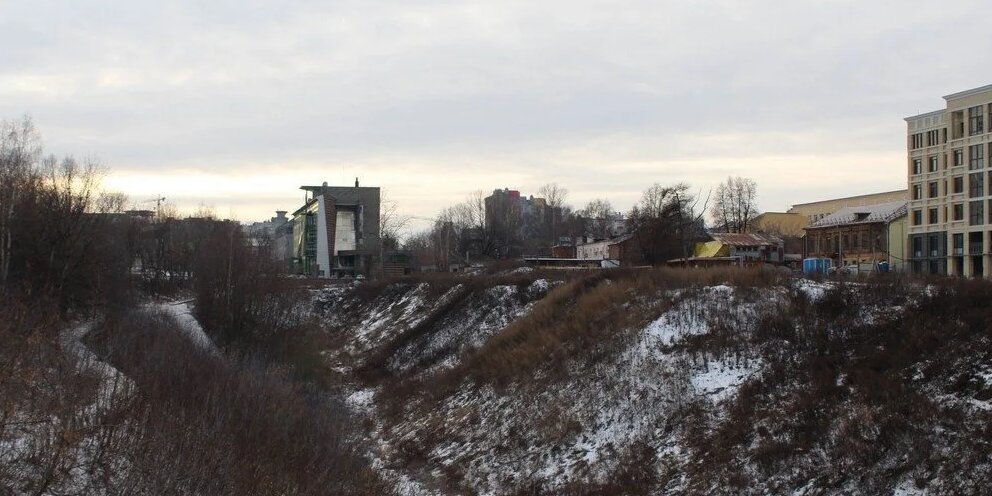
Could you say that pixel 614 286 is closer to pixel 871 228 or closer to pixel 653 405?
pixel 653 405

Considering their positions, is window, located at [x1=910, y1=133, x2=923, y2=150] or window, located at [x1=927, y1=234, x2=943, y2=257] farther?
window, located at [x1=910, y1=133, x2=923, y2=150]

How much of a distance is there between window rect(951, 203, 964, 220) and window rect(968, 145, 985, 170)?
3417mm

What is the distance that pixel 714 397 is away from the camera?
22.2 m

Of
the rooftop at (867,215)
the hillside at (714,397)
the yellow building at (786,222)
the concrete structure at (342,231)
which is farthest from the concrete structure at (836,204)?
the hillside at (714,397)

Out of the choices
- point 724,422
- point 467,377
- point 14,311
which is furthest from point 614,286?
point 14,311

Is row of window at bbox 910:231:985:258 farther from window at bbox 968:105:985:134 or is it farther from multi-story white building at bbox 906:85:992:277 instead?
window at bbox 968:105:985:134

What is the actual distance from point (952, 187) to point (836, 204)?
51.5m

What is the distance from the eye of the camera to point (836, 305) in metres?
24.5

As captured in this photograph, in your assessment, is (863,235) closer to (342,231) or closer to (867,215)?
(867,215)

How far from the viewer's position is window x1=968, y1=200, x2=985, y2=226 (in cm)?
6862

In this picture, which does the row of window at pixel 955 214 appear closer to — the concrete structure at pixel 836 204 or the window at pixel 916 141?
the window at pixel 916 141

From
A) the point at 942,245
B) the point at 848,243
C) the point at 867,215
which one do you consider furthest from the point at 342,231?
the point at 942,245

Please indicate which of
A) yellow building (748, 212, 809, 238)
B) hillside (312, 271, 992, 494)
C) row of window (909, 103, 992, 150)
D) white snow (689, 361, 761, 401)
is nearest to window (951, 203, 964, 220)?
row of window (909, 103, 992, 150)

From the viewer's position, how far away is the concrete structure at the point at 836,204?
372ft
